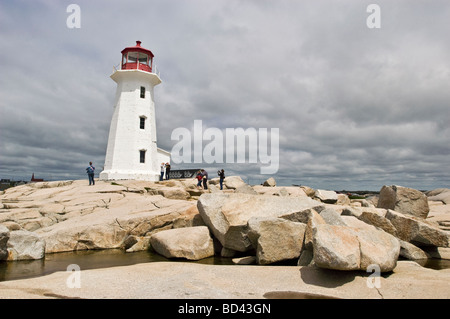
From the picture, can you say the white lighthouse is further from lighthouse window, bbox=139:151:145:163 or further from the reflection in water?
the reflection in water

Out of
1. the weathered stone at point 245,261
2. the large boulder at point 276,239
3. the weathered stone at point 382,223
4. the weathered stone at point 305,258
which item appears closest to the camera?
the weathered stone at point 305,258

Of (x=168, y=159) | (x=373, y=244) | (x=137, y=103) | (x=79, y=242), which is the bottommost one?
(x=79, y=242)

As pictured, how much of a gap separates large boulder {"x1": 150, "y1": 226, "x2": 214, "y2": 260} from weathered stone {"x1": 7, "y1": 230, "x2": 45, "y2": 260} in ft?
12.9

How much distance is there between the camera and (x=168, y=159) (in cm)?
3506

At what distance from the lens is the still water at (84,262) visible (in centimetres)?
798

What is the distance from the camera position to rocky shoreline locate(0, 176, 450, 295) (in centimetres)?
625

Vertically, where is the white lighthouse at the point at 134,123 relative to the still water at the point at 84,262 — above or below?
above

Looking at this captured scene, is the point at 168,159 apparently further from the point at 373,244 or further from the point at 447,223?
the point at 373,244

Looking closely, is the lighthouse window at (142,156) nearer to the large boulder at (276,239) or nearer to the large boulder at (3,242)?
the large boulder at (3,242)

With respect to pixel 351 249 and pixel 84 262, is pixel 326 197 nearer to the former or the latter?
pixel 351 249

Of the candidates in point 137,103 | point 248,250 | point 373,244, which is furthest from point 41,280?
point 137,103

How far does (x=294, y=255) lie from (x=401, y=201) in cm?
978

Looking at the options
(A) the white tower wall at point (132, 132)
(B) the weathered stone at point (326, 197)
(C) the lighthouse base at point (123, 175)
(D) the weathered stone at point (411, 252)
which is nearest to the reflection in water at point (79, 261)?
(D) the weathered stone at point (411, 252)
